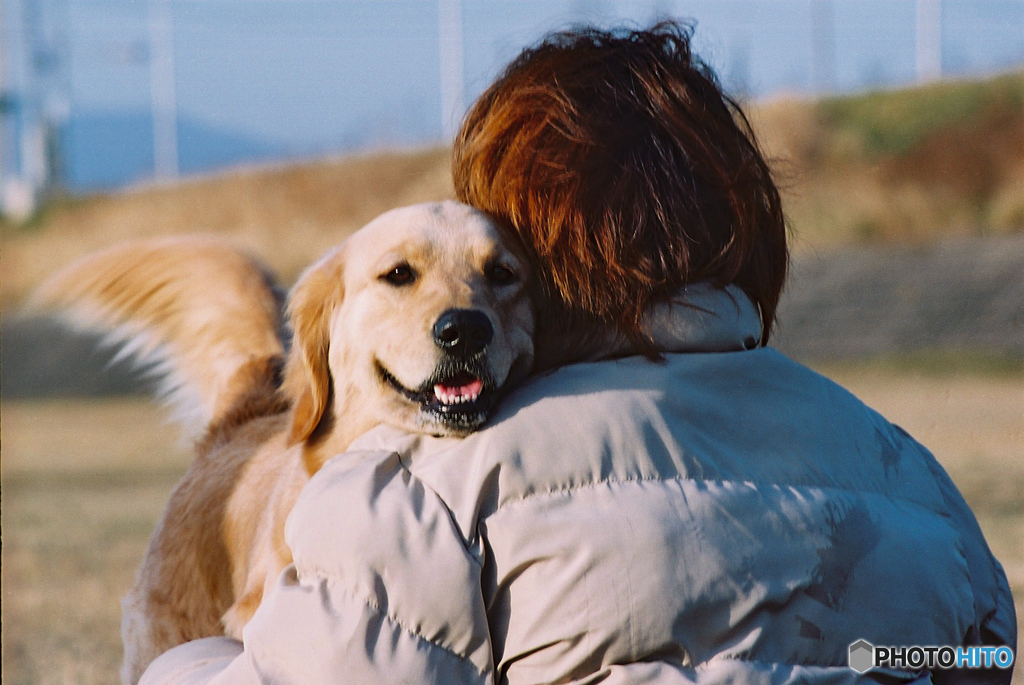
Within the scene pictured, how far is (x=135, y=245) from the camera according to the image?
3414 millimetres

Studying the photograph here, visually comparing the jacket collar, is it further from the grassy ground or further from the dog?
the grassy ground

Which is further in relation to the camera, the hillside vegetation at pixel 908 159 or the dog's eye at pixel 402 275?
the hillside vegetation at pixel 908 159

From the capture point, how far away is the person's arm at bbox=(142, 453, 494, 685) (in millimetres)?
1419

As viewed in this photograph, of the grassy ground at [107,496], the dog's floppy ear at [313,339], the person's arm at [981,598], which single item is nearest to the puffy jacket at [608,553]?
the person's arm at [981,598]

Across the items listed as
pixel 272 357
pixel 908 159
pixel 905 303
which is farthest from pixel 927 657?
pixel 908 159

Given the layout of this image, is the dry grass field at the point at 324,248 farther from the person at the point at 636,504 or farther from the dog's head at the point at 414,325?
the person at the point at 636,504

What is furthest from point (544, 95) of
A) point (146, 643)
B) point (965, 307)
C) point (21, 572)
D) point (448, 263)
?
point (965, 307)

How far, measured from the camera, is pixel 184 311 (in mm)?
3338

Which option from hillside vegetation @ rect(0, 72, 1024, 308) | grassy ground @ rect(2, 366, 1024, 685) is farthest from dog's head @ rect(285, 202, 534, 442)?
hillside vegetation @ rect(0, 72, 1024, 308)

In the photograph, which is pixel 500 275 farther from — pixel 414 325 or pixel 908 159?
pixel 908 159

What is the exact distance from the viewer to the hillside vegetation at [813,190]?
14289mm

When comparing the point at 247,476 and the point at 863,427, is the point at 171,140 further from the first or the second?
the point at 863,427

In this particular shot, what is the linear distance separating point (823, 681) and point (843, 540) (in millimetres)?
203

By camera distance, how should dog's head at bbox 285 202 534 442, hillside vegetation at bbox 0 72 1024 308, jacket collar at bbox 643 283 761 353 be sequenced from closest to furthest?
jacket collar at bbox 643 283 761 353, dog's head at bbox 285 202 534 442, hillside vegetation at bbox 0 72 1024 308
